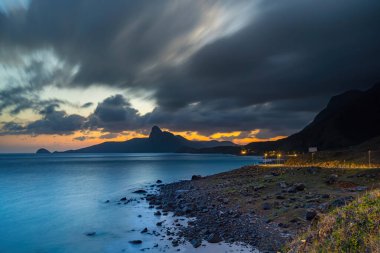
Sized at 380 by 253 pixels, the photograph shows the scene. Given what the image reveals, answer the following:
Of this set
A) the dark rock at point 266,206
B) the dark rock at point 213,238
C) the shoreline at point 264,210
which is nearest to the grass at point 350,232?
the shoreline at point 264,210

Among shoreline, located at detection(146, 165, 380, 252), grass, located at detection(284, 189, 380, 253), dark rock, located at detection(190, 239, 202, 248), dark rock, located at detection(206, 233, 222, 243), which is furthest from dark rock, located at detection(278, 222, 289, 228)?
grass, located at detection(284, 189, 380, 253)

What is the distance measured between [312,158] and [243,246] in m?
61.4

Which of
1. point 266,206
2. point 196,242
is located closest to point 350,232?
point 196,242

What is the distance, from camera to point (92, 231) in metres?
30.7

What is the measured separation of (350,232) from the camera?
9.14 m

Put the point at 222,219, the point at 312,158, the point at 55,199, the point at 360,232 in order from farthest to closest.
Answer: the point at 312,158 → the point at 55,199 → the point at 222,219 → the point at 360,232

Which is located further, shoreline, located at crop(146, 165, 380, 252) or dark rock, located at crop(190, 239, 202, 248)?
dark rock, located at crop(190, 239, 202, 248)

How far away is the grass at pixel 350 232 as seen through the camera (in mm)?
8484

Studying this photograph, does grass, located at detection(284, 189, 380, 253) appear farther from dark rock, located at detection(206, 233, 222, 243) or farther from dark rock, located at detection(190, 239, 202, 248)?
dark rock, located at detection(190, 239, 202, 248)

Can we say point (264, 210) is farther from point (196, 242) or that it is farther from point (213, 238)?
point (196, 242)

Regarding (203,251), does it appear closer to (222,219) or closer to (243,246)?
(243,246)

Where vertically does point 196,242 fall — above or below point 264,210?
below

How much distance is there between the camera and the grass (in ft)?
27.8

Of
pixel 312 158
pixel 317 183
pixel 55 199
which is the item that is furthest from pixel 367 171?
pixel 55 199
